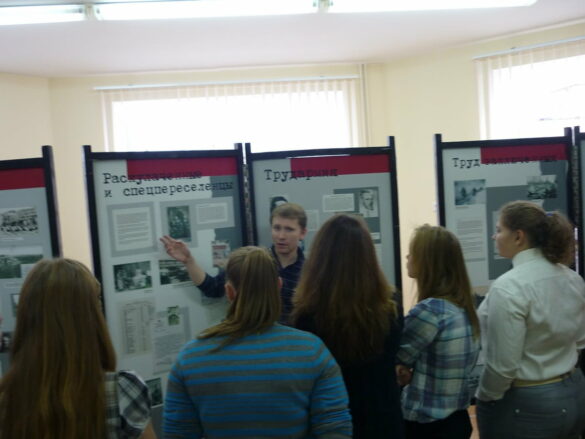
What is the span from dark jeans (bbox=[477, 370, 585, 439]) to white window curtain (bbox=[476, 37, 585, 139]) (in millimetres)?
3573

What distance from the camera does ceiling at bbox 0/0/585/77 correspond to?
427 centimetres

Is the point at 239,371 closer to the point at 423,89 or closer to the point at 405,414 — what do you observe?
the point at 405,414

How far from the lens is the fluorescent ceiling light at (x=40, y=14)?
3752 mm

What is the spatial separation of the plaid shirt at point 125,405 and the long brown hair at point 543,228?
4.76 feet

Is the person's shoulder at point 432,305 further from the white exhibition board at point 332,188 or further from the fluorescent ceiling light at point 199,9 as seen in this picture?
the fluorescent ceiling light at point 199,9

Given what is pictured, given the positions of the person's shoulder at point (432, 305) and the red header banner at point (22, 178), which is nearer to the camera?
the person's shoulder at point (432, 305)

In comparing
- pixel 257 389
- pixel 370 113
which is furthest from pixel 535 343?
pixel 370 113

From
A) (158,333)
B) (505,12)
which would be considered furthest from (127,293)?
(505,12)

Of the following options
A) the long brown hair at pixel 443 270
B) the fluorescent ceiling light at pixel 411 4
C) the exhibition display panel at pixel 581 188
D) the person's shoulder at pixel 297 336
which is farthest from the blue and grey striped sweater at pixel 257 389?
the fluorescent ceiling light at pixel 411 4

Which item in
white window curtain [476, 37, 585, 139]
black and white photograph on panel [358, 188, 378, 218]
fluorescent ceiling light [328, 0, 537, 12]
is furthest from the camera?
white window curtain [476, 37, 585, 139]

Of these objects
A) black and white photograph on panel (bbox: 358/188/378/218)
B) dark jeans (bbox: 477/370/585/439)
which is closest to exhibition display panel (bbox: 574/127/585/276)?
dark jeans (bbox: 477/370/585/439)

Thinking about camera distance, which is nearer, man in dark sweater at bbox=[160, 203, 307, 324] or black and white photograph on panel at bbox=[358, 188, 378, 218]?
man in dark sweater at bbox=[160, 203, 307, 324]

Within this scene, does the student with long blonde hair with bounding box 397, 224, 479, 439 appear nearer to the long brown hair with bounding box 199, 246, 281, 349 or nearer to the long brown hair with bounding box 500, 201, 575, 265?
the long brown hair with bounding box 500, 201, 575, 265

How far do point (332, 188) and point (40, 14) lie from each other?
2738mm
